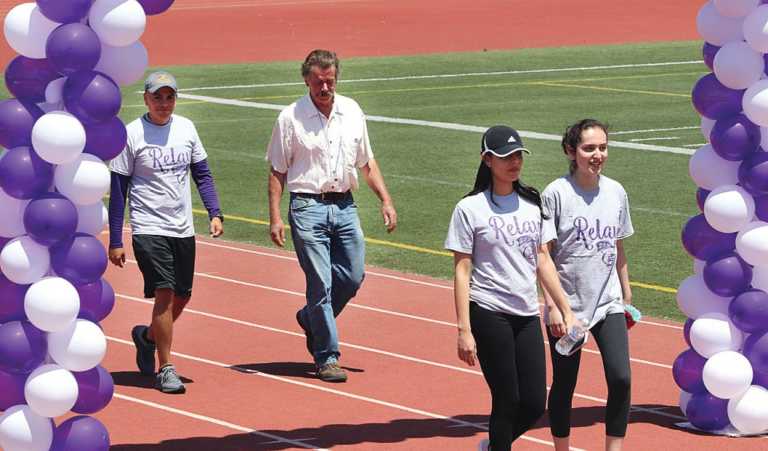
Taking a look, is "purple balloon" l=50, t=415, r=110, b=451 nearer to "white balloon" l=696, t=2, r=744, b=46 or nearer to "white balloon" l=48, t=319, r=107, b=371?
"white balloon" l=48, t=319, r=107, b=371

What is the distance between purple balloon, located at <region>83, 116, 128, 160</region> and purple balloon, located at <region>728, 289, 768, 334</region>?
3.86 metres

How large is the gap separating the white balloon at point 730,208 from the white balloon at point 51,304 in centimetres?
390

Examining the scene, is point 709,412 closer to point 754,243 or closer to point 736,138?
point 754,243

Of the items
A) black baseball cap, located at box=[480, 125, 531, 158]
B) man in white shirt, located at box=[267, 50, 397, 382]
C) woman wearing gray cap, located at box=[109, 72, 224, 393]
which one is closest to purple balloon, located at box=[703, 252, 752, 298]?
black baseball cap, located at box=[480, 125, 531, 158]

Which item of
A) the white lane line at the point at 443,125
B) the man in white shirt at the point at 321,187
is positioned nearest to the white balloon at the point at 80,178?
the man in white shirt at the point at 321,187

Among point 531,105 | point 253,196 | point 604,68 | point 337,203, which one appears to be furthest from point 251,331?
point 604,68

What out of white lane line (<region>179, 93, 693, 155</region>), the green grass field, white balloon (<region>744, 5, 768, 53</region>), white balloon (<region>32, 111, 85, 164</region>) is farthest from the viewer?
white lane line (<region>179, 93, 693, 155</region>)

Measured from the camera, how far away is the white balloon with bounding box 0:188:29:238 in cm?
804

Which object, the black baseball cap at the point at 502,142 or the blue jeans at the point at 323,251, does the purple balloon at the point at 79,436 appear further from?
the blue jeans at the point at 323,251

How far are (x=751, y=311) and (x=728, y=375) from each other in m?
0.41

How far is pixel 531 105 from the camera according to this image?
95.9ft

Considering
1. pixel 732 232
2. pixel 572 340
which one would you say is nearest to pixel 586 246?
pixel 572 340

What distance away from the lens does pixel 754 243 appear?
9445 mm

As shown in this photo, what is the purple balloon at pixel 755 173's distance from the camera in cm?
945
